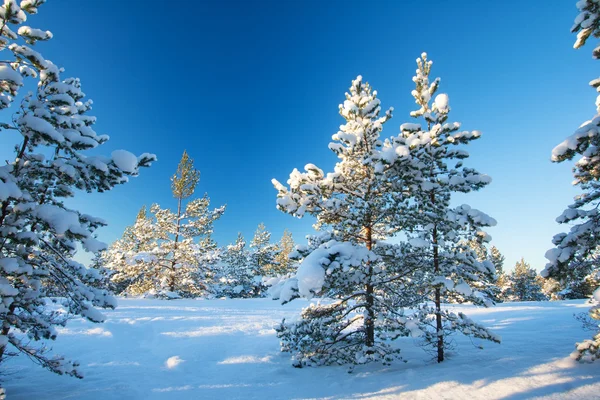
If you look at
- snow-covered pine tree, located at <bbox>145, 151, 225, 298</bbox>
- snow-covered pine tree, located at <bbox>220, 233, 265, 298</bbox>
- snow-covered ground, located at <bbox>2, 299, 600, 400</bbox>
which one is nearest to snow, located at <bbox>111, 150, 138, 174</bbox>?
snow-covered ground, located at <bbox>2, 299, 600, 400</bbox>

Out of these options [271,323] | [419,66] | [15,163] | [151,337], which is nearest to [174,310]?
[151,337]

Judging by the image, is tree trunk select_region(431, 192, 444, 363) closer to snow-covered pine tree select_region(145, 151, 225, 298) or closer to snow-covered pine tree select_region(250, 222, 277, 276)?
snow-covered pine tree select_region(145, 151, 225, 298)

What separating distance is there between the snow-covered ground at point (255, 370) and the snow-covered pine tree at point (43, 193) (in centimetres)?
191

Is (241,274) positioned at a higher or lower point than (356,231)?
lower

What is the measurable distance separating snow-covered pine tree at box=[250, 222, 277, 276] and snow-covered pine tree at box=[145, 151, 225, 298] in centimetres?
1567

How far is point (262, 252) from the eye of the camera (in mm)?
41000

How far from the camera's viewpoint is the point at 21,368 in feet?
25.3

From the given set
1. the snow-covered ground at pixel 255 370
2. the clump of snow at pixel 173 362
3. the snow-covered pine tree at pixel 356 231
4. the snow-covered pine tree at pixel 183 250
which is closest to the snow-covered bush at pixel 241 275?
the snow-covered pine tree at pixel 183 250

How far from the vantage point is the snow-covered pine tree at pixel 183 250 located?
2238 centimetres

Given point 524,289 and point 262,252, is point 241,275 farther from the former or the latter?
point 524,289

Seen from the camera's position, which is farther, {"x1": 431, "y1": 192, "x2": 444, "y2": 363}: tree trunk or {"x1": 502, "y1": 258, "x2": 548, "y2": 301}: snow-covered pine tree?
{"x1": 502, "y1": 258, "x2": 548, "y2": 301}: snow-covered pine tree

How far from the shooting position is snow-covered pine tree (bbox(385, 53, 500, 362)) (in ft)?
25.2

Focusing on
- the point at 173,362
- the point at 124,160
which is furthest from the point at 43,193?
the point at 173,362

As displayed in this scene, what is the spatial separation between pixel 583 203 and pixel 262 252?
36.9 metres
